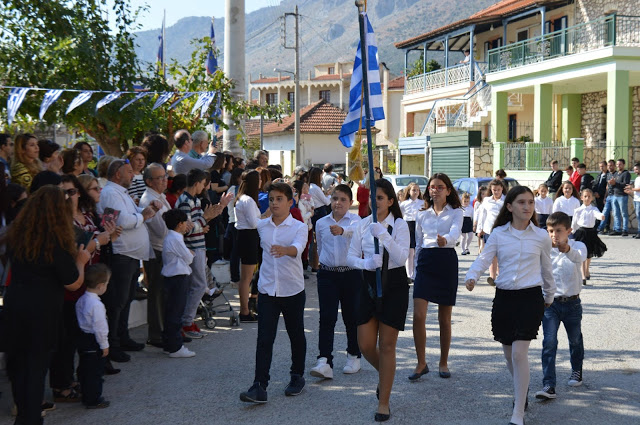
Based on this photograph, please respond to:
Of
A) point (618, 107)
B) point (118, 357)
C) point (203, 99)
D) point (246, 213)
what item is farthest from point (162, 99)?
point (618, 107)

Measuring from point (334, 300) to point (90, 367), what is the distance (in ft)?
7.52

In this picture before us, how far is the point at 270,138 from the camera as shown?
6094 centimetres

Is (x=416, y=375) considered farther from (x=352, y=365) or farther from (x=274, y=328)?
(x=274, y=328)

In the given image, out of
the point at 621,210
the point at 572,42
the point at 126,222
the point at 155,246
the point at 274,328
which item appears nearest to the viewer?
the point at 274,328

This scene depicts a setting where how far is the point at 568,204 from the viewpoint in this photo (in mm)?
12367

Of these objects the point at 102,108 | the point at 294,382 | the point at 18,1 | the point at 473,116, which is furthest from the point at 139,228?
the point at 473,116

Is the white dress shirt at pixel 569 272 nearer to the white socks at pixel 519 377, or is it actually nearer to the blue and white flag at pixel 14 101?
the white socks at pixel 519 377

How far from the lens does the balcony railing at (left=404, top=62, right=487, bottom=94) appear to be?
123 ft

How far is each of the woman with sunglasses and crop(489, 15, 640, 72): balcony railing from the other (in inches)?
762

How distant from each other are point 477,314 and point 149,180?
460 centimetres

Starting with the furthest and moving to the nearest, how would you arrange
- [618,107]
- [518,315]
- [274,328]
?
[618,107] → [274,328] → [518,315]

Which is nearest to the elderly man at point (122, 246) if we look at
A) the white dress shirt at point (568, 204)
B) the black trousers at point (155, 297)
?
the black trousers at point (155, 297)

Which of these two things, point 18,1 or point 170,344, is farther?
point 18,1

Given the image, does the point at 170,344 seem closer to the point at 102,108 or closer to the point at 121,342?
the point at 121,342
